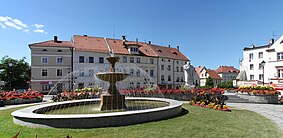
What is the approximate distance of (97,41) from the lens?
1753 inches

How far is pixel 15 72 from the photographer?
52.2 m

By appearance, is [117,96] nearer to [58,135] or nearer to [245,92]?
[58,135]

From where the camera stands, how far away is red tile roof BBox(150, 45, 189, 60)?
5133 centimetres

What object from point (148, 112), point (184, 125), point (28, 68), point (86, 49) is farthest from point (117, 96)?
point (28, 68)

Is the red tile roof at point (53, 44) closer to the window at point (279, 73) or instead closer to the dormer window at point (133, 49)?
the dormer window at point (133, 49)

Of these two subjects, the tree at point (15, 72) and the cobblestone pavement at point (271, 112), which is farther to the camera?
the tree at point (15, 72)

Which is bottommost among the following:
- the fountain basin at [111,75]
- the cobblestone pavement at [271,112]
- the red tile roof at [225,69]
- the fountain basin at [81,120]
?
the cobblestone pavement at [271,112]

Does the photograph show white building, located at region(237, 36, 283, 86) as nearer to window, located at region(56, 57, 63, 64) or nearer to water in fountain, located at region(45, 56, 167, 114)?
water in fountain, located at region(45, 56, 167, 114)

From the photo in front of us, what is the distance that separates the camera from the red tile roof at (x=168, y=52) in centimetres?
5133

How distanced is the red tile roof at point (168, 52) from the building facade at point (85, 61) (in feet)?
3.96

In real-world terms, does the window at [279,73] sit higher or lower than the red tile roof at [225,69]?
lower

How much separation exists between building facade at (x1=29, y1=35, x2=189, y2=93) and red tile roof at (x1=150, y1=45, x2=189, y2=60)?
121 centimetres

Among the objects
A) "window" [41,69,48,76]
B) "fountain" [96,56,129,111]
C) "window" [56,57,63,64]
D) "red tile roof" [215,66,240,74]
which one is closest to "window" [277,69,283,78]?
"fountain" [96,56,129,111]

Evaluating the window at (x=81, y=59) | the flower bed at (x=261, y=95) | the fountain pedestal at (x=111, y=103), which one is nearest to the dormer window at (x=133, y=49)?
the window at (x=81, y=59)
